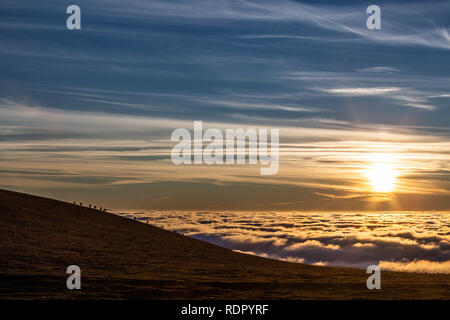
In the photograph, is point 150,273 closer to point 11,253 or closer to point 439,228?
point 11,253

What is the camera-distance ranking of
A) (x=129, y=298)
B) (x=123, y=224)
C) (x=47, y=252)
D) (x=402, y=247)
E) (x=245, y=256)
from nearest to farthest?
1. (x=129, y=298)
2. (x=47, y=252)
3. (x=245, y=256)
4. (x=123, y=224)
5. (x=402, y=247)

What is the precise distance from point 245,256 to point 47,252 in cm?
1374

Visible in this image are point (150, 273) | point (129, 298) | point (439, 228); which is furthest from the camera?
point (439, 228)

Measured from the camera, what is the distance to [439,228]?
103 metres

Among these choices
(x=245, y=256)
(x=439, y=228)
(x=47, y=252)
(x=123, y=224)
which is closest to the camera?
(x=47, y=252)
